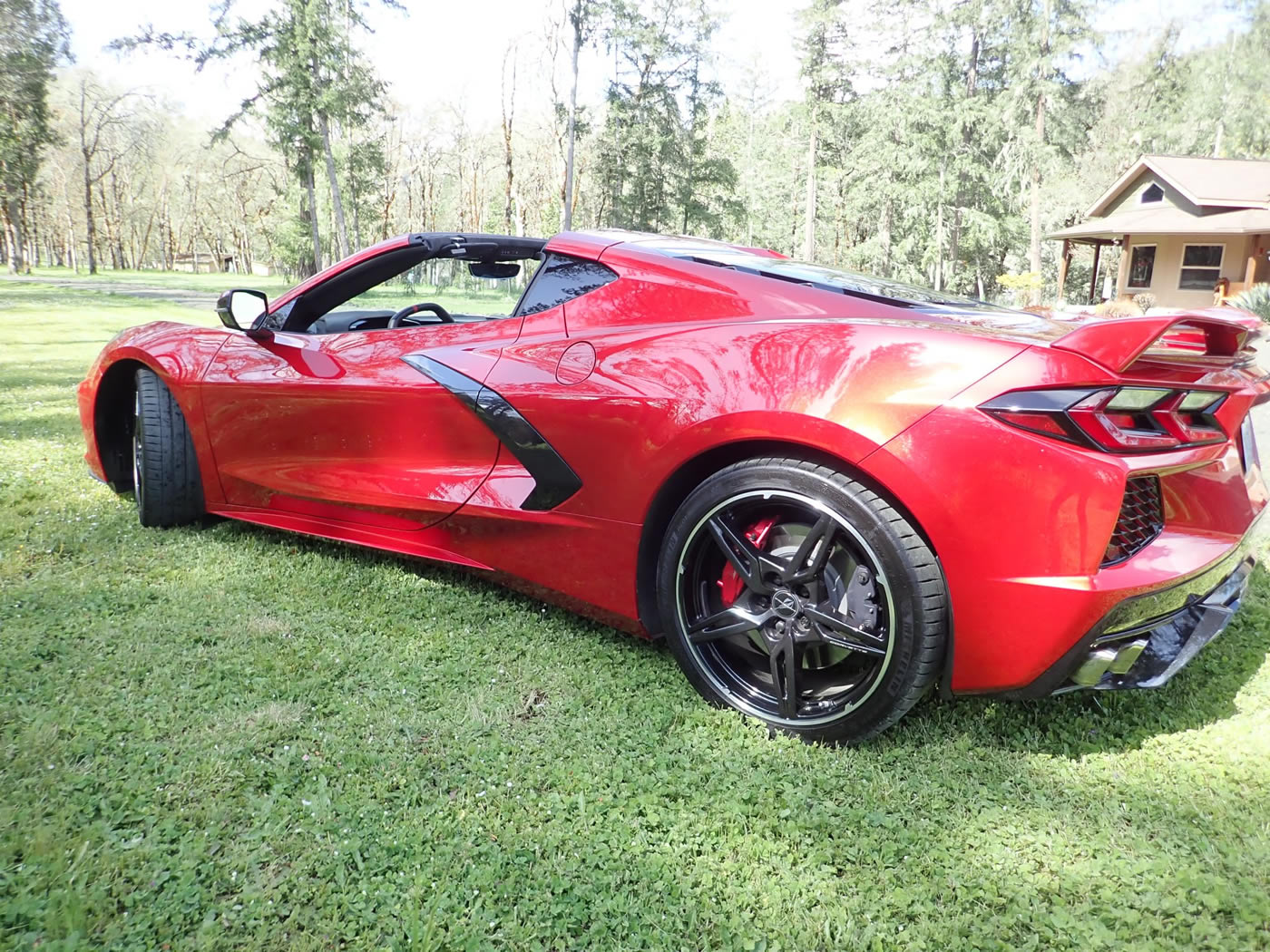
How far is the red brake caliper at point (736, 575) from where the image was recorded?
6.95 ft

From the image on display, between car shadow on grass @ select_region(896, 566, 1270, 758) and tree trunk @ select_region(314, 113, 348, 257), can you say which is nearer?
car shadow on grass @ select_region(896, 566, 1270, 758)

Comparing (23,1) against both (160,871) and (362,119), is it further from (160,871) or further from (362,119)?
Answer: (160,871)

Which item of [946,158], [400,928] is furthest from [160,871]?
[946,158]

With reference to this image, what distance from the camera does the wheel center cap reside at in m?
2.03

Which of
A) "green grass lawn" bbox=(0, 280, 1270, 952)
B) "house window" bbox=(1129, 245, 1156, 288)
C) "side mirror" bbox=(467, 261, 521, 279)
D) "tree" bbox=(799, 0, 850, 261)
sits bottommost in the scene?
"green grass lawn" bbox=(0, 280, 1270, 952)

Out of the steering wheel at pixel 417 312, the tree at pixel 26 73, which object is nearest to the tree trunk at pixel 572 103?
the tree at pixel 26 73

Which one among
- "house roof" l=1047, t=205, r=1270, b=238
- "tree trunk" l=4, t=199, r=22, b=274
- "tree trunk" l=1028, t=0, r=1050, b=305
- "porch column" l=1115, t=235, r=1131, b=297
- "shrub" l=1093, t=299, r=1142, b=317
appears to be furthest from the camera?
"tree trunk" l=4, t=199, r=22, b=274

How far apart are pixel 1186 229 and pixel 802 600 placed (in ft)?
86.0

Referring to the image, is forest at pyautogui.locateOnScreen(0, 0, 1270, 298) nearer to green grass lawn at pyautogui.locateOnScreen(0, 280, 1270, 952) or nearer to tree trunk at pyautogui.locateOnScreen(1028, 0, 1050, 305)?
tree trunk at pyautogui.locateOnScreen(1028, 0, 1050, 305)

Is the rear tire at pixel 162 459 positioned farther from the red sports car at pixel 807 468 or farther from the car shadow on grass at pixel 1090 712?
the car shadow on grass at pixel 1090 712

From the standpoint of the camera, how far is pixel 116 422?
12.8ft

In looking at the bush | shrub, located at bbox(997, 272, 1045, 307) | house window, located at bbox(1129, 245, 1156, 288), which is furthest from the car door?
house window, located at bbox(1129, 245, 1156, 288)

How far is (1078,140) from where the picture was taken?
35906 mm

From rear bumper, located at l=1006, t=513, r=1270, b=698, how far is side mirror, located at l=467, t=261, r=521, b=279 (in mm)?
2475
